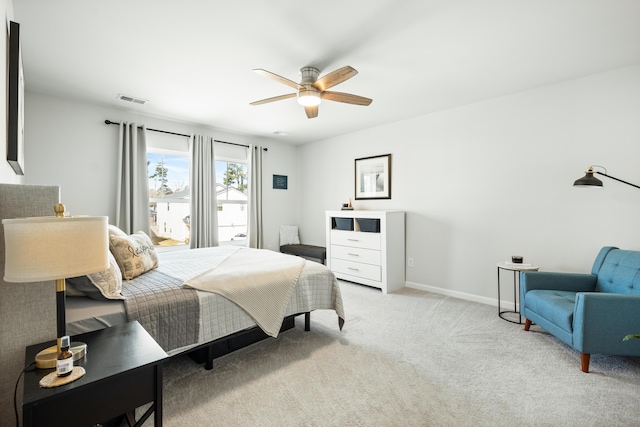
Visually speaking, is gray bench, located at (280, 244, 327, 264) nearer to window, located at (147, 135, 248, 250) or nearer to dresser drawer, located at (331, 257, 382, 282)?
dresser drawer, located at (331, 257, 382, 282)

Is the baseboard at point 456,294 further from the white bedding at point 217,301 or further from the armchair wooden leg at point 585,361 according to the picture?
the white bedding at point 217,301

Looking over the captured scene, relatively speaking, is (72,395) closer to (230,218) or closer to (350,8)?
(350,8)

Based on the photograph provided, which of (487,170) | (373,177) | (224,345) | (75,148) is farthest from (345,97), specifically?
(75,148)

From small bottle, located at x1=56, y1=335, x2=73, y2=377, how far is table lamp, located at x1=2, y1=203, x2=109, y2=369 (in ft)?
0.08

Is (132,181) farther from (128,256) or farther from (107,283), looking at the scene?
(107,283)

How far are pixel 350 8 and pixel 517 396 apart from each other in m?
2.70

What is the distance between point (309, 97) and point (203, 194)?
2.64 meters

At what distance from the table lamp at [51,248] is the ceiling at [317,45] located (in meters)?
1.61

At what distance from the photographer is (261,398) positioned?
5.89ft

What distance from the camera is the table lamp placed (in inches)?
37.4

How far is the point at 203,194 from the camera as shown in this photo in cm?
450

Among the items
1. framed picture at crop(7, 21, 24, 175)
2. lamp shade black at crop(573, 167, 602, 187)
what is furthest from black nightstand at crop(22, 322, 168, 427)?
lamp shade black at crop(573, 167, 602, 187)

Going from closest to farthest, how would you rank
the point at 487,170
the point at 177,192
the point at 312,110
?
the point at 312,110 → the point at 487,170 → the point at 177,192

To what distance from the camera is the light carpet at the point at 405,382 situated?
1.64 meters
